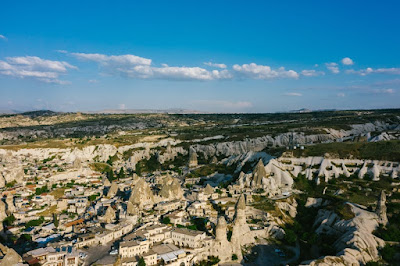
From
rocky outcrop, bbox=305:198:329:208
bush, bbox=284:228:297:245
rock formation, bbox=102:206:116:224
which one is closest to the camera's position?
bush, bbox=284:228:297:245

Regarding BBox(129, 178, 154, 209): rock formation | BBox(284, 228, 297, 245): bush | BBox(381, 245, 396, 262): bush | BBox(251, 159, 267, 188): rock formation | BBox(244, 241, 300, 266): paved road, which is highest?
BBox(251, 159, 267, 188): rock formation

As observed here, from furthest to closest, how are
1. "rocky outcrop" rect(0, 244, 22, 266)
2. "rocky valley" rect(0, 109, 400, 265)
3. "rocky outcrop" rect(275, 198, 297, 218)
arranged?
"rocky outcrop" rect(275, 198, 297, 218)
"rocky valley" rect(0, 109, 400, 265)
"rocky outcrop" rect(0, 244, 22, 266)

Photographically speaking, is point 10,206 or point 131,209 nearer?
point 131,209

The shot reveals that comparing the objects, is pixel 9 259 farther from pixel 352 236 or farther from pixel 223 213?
pixel 352 236

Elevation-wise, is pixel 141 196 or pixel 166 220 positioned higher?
pixel 141 196

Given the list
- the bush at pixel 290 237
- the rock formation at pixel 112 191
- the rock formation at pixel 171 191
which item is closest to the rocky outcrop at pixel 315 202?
the bush at pixel 290 237

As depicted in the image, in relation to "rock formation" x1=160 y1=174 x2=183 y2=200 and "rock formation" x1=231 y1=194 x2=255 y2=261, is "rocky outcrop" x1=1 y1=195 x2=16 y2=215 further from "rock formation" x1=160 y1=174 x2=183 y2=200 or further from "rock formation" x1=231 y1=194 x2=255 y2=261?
"rock formation" x1=231 y1=194 x2=255 y2=261

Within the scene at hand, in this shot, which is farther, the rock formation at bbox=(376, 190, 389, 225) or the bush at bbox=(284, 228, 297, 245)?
the rock formation at bbox=(376, 190, 389, 225)

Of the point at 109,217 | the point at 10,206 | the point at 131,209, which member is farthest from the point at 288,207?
the point at 10,206

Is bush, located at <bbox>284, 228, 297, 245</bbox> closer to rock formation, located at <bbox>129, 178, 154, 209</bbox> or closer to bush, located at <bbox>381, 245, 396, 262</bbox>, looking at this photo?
bush, located at <bbox>381, 245, 396, 262</bbox>

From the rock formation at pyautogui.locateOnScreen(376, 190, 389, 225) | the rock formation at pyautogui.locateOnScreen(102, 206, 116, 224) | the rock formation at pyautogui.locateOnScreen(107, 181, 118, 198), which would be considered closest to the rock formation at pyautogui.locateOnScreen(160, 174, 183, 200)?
the rock formation at pyautogui.locateOnScreen(102, 206, 116, 224)

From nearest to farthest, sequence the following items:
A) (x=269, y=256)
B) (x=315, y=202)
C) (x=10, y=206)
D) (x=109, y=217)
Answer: (x=269, y=256) → (x=109, y=217) → (x=315, y=202) → (x=10, y=206)

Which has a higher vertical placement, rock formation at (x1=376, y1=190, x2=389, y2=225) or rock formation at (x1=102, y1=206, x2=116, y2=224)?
rock formation at (x1=376, y1=190, x2=389, y2=225)
